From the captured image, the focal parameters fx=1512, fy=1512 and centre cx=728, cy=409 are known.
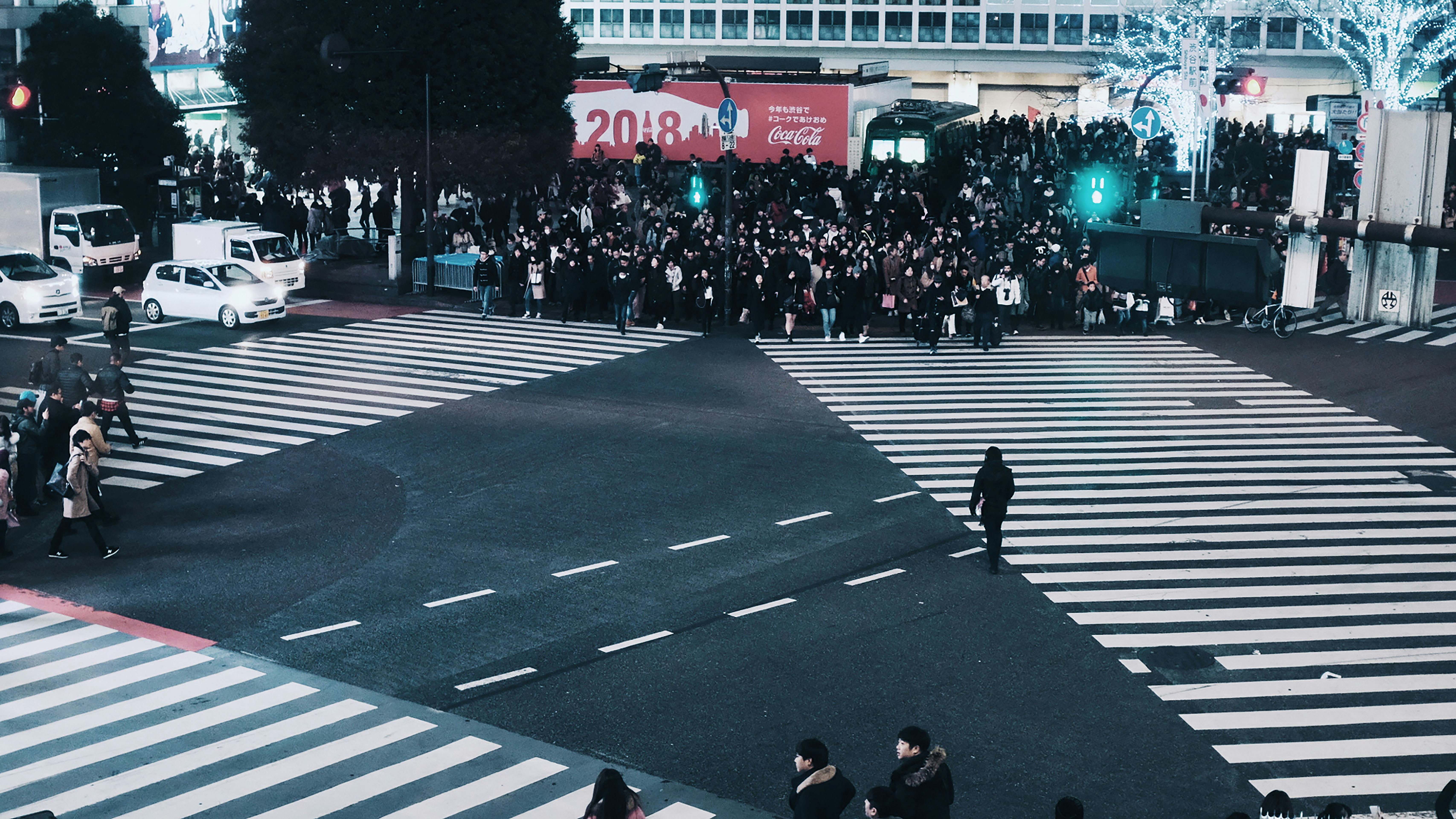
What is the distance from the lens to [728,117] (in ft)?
105

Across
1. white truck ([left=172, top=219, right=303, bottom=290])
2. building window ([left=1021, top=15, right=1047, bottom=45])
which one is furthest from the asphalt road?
building window ([left=1021, top=15, right=1047, bottom=45])

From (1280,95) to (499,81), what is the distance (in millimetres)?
58570

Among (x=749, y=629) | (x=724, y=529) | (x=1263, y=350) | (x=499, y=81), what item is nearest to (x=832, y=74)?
(x=499, y=81)

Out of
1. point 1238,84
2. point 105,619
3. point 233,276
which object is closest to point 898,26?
point 1238,84

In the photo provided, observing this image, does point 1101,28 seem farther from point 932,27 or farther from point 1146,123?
point 1146,123

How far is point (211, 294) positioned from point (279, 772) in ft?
72.5

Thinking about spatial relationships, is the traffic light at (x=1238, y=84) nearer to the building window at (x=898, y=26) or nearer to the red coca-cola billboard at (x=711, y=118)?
the red coca-cola billboard at (x=711, y=118)

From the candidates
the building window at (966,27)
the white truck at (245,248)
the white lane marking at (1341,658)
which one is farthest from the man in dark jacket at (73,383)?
the building window at (966,27)

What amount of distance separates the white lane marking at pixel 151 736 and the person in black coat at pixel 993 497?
289 inches

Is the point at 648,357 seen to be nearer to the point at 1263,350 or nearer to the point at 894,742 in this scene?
the point at 1263,350

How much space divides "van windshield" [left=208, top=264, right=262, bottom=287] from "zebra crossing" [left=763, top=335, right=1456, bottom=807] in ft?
37.6

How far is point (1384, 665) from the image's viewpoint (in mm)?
14234

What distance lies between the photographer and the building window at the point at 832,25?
86625 mm

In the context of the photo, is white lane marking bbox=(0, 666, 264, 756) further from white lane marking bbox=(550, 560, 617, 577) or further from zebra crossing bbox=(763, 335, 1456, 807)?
zebra crossing bbox=(763, 335, 1456, 807)
